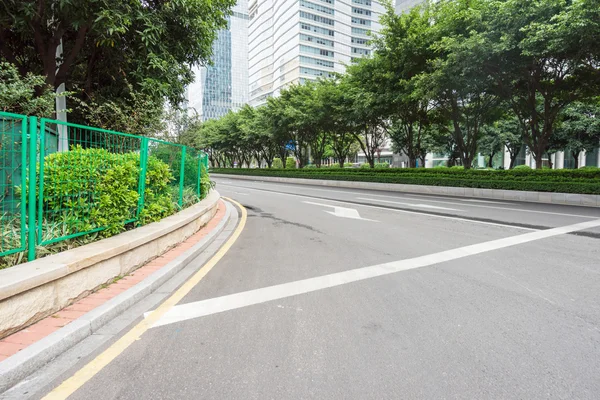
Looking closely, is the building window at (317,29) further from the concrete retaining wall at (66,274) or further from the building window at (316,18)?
the concrete retaining wall at (66,274)

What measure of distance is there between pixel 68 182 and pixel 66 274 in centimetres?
131

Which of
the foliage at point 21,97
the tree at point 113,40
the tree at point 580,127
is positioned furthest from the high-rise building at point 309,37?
the foliage at point 21,97

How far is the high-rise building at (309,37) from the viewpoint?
8806 cm

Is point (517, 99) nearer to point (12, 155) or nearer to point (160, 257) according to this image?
point (160, 257)

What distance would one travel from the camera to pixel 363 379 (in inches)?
103

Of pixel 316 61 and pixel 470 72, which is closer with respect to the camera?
pixel 470 72

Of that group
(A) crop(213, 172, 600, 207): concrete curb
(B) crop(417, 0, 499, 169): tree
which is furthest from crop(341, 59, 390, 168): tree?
(A) crop(213, 172, 600, 207): concrete curb

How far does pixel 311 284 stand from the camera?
4754 millimetres

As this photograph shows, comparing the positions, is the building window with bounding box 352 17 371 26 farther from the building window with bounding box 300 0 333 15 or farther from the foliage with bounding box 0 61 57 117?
the foliage with bounding box 0 61 57 117

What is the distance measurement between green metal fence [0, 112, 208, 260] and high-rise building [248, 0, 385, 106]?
82121 millimetres

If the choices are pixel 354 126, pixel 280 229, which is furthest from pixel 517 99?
pixel 280 229

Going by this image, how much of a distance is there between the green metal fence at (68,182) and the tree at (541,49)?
13992mm

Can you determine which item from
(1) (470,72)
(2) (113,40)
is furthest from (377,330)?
(1) (470,72)

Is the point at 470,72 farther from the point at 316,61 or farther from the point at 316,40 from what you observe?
the point at 316,40
